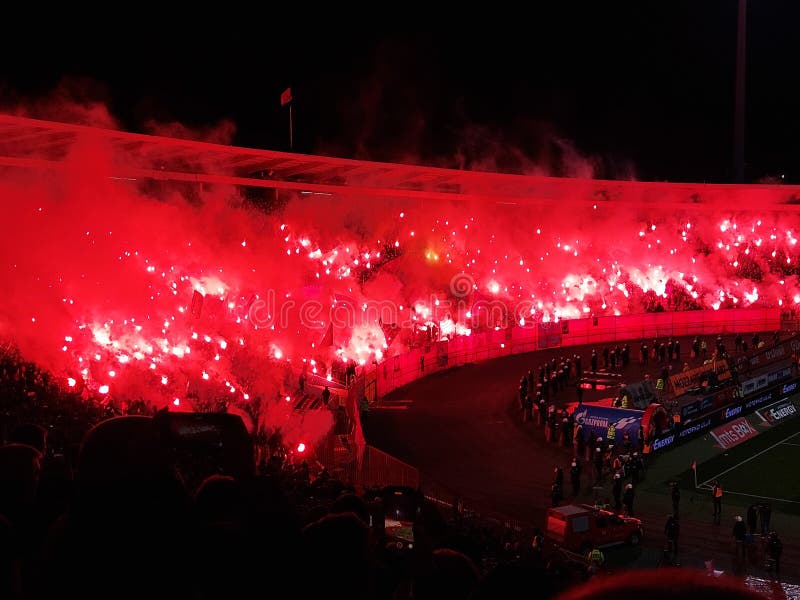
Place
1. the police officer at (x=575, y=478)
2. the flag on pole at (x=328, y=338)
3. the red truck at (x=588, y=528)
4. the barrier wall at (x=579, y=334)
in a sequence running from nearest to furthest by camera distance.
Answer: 1. the red truck at (x=588, y=528)
2. the police officer at (x=575, y=478)
3. the flag on pole at (x=328, y=338)
4. the barrier wall at (x=579, y=334)

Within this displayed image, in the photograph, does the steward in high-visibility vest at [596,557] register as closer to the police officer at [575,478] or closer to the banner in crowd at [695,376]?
the police officer at [575,478]

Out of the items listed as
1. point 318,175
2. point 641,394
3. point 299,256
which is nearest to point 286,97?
point 318,175

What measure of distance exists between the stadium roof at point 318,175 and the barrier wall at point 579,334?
6.42 metres

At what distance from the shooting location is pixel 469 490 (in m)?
18.1

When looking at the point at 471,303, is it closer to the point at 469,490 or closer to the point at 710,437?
the point at 710,437

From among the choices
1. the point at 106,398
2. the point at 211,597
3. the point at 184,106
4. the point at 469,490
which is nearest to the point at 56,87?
the point at 184,106

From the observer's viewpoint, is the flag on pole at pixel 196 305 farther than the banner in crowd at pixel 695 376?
No

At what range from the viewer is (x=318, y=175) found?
102 feet

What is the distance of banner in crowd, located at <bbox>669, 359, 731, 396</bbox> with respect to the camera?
23750 millimetres

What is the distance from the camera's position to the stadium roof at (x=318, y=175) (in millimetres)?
22109

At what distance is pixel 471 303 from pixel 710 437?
14.4m

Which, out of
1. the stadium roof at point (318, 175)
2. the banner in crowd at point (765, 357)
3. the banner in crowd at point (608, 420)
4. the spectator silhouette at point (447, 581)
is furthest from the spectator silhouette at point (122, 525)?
the banner in crowd at point (765, 357)

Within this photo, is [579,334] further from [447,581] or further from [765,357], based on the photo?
[447,581]

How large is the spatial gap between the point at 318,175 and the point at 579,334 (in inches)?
501
